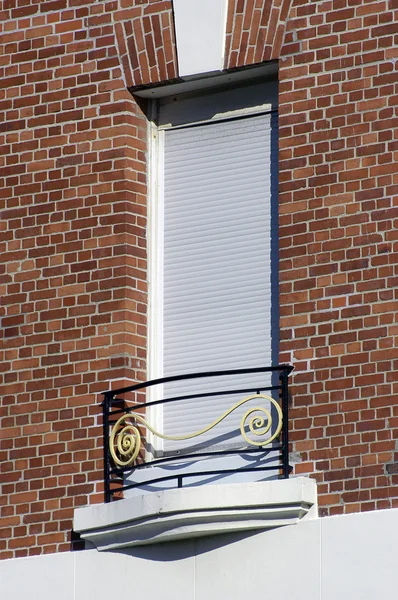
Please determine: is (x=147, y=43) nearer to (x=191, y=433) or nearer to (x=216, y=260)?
(x=216, y=260)

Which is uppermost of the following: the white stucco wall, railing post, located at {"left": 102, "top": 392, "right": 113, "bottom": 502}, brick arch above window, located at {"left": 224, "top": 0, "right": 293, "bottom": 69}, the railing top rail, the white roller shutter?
brick arch above window, located at {"left": 224, "top": 0, "right": 293, "bottom": 69}

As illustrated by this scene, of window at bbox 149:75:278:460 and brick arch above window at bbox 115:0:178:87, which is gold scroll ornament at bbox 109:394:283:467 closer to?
window at bbox 149:75:278:460

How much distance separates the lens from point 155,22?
15023mm

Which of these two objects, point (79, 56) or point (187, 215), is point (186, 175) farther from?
point (79, 56)

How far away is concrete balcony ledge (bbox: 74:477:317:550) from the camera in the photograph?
1324cm

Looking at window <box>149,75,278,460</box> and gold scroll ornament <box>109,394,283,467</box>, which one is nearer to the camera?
gold scroll ornament <box>109,394,283,467</box>

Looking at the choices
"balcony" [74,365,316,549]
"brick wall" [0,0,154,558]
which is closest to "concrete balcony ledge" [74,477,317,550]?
"balcony" [74,365,316,549]

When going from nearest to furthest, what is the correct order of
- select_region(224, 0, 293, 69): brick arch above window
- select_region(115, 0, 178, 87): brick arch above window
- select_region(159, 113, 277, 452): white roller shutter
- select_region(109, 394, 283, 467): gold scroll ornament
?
select_region(109, 394, 283, 467): gold scroll ornament < select_region(159, 113, 277, 452): white roller shutter < select_region(224, 0, 293, 69): brick arch above window < select_region(115, 0, 178, 87): brick arch above window

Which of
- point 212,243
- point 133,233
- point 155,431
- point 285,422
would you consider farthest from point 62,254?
point 285,422

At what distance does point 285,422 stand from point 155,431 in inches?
43.8

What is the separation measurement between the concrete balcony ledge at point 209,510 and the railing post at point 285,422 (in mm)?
222

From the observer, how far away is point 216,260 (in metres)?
14.7

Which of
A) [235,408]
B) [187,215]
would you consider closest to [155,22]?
[187,215]

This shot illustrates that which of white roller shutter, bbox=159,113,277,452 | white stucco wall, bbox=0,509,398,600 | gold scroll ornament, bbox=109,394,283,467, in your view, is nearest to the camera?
white stucco wall, bbox=0,509,398,600
